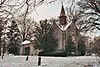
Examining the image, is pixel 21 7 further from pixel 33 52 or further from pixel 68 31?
pixel 33 52

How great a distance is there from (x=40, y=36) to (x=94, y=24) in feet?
98.1

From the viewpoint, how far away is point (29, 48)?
77500 millimetres

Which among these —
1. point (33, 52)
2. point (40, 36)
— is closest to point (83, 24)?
point (40, 36)

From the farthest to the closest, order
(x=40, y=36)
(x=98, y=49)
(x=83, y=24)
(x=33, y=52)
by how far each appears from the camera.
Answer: (x=33, y=52)
(x=40, y=36)
(x=83, y=24)
(x=98, y=49)

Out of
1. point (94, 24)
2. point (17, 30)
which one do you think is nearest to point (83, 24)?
point (94, 24)

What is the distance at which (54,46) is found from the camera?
6219cm

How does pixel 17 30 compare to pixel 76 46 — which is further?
pixel 17 30

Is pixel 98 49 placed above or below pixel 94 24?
below

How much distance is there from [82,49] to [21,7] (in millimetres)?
58796

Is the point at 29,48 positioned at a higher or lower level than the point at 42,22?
lower

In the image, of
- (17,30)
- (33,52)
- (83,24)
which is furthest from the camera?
(17,30)

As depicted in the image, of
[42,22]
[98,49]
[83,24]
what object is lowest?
[98,49]

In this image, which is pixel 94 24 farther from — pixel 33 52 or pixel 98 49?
pixel 33 52

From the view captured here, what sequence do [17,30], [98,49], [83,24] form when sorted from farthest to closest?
[17,30], [83,24], [98,49]
